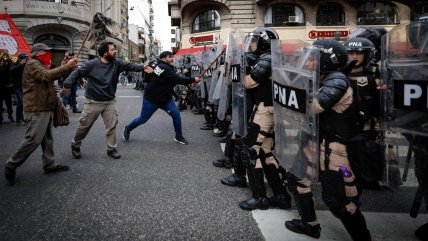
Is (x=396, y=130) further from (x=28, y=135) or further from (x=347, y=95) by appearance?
(x=28, y=135)

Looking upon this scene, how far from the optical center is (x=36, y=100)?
4.50 meters

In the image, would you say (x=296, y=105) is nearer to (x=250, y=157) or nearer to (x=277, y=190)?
(x=250, y=157)

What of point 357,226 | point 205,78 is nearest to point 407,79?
point 357,226

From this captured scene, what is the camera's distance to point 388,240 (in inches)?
114

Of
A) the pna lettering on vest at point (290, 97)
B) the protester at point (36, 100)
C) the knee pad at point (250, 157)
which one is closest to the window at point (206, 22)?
the protester at point (36, 100)

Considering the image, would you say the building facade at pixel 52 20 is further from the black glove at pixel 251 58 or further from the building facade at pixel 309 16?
the black glove at pixel 251 58

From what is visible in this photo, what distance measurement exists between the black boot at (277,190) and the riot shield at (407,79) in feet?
4.37

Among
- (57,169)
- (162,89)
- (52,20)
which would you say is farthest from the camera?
(52,20)

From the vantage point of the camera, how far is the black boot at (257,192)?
3.49 meters

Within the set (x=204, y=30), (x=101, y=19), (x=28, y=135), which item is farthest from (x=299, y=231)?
(x=204, y=30)

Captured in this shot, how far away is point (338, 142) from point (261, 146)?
1.07m

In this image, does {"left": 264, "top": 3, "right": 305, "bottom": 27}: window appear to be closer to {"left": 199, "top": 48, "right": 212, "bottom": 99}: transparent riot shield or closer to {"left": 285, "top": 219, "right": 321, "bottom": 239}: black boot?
{"left": 199, "top": 48, "right": 212, "bottom": 99}: transparent riot shield

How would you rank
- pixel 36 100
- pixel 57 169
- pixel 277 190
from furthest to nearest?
1. pixel 57 169
2. pixel 36 100
3. pixel 277 190

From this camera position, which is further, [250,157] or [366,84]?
[366,84]
